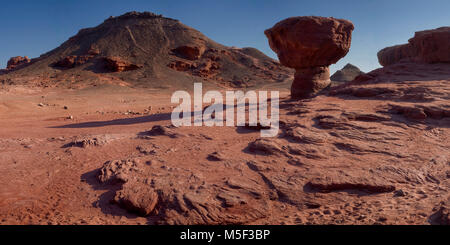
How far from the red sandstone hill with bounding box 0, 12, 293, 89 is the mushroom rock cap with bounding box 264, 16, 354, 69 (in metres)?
15.5

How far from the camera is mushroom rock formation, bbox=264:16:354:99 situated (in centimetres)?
873

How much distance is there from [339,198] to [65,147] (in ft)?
14.1

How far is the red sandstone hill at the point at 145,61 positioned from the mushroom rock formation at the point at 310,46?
51.0ft

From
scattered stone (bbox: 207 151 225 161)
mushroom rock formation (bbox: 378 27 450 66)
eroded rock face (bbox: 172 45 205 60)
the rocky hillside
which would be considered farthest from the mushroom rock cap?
the rocky hillside

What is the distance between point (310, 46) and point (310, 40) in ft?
0.68

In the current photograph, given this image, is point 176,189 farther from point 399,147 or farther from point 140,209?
point 399,147

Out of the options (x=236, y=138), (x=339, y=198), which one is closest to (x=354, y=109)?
(x=236, y=138)

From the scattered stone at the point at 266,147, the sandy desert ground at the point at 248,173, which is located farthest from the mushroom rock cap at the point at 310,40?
the scattered stone at the point at 266,147

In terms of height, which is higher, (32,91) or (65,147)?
(32,91)

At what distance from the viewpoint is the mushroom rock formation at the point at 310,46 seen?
8.73m

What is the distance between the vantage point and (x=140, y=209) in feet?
8.95

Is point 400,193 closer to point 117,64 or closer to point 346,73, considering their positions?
point 117,64
